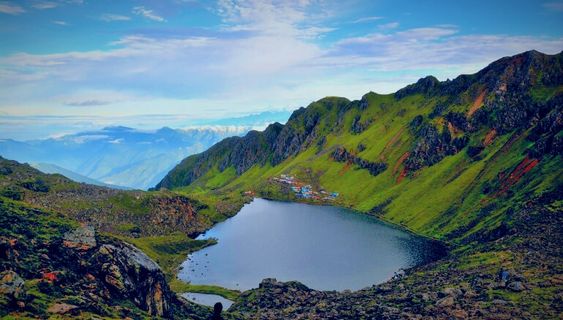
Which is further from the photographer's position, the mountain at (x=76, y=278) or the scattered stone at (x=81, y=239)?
the scattered stone at (x=81, y=239)

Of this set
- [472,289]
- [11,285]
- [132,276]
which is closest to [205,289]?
[132,276]

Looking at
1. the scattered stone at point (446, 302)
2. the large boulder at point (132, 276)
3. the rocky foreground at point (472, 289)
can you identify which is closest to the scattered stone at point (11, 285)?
the large boulder at point (132, 276)

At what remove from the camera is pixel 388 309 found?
5108 inches

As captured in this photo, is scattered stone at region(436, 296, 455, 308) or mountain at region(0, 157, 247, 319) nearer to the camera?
mountain at region(0, 157, 247, 319)

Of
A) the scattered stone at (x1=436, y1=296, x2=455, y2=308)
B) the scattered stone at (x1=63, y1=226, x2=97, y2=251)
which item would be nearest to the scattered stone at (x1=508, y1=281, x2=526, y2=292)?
the scattered stone at (x1=436, y1=296, x2=455, y2=308)

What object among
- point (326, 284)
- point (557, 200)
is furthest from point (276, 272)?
point (557, 200)

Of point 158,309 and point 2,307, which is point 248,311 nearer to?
point 158,309

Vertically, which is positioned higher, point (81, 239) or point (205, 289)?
point (81, 239)

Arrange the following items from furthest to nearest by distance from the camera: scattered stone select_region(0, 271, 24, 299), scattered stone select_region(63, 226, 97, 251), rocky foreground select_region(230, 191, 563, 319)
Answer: rocky foreground select_region(230, 191, 563, 319)
scattered stone select_region(63, 226, 97, 251)
scattered stone select_region(0, 271, 24, 299)

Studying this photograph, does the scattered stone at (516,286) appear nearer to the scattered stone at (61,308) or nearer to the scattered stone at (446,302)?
the scattered stone at (446,302)

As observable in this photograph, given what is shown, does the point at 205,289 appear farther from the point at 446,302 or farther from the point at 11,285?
the point at 11,285

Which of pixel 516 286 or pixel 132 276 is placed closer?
pixel 132 276

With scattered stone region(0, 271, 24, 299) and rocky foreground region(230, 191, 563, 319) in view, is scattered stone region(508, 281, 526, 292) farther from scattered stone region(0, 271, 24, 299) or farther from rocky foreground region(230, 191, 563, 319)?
scattered stone region(0, 271, 24, 299)

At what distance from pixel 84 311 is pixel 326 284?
112 metres
